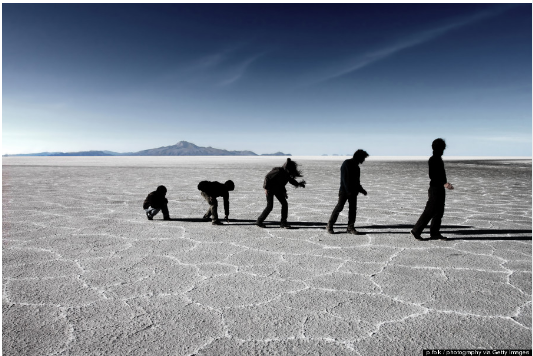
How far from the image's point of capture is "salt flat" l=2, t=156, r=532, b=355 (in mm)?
2414

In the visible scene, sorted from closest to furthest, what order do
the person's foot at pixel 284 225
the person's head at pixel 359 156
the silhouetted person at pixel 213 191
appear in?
the person's head at pixel 359 156 < the person's foot at pixel 284 225 < the silhouetted person at pixel 213 191

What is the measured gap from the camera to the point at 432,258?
420 centimetres

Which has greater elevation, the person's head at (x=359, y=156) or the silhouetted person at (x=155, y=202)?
the person's head at (x=359, y=156)

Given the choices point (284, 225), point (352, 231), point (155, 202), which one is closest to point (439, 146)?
point (352, 231)

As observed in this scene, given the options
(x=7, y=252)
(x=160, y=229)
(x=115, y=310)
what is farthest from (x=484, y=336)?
(x=7, y=252)

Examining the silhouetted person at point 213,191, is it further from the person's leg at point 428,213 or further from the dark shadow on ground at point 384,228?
the person's leg at point 428,213

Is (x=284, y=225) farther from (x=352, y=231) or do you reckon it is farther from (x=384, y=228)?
(x=384, y=228)

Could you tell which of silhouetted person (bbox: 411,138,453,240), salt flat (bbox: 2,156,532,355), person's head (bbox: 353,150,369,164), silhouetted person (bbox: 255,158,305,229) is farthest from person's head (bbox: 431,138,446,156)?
silhouetted person (bbox: 255,158,305,229)

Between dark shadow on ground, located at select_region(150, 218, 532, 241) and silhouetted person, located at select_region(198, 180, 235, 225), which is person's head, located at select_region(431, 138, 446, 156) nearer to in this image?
dark shadow on ground, located at select_region(150, 218, 532, 241)

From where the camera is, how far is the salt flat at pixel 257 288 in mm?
2414

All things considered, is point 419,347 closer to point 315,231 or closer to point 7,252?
point 315,231

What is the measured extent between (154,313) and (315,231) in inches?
129

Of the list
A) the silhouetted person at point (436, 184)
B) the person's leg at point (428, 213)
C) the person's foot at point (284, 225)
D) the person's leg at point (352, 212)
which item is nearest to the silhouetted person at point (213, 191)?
the person's foot at point (284, 225)

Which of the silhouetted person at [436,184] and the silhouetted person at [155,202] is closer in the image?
the silhouetted person at [436,184]
